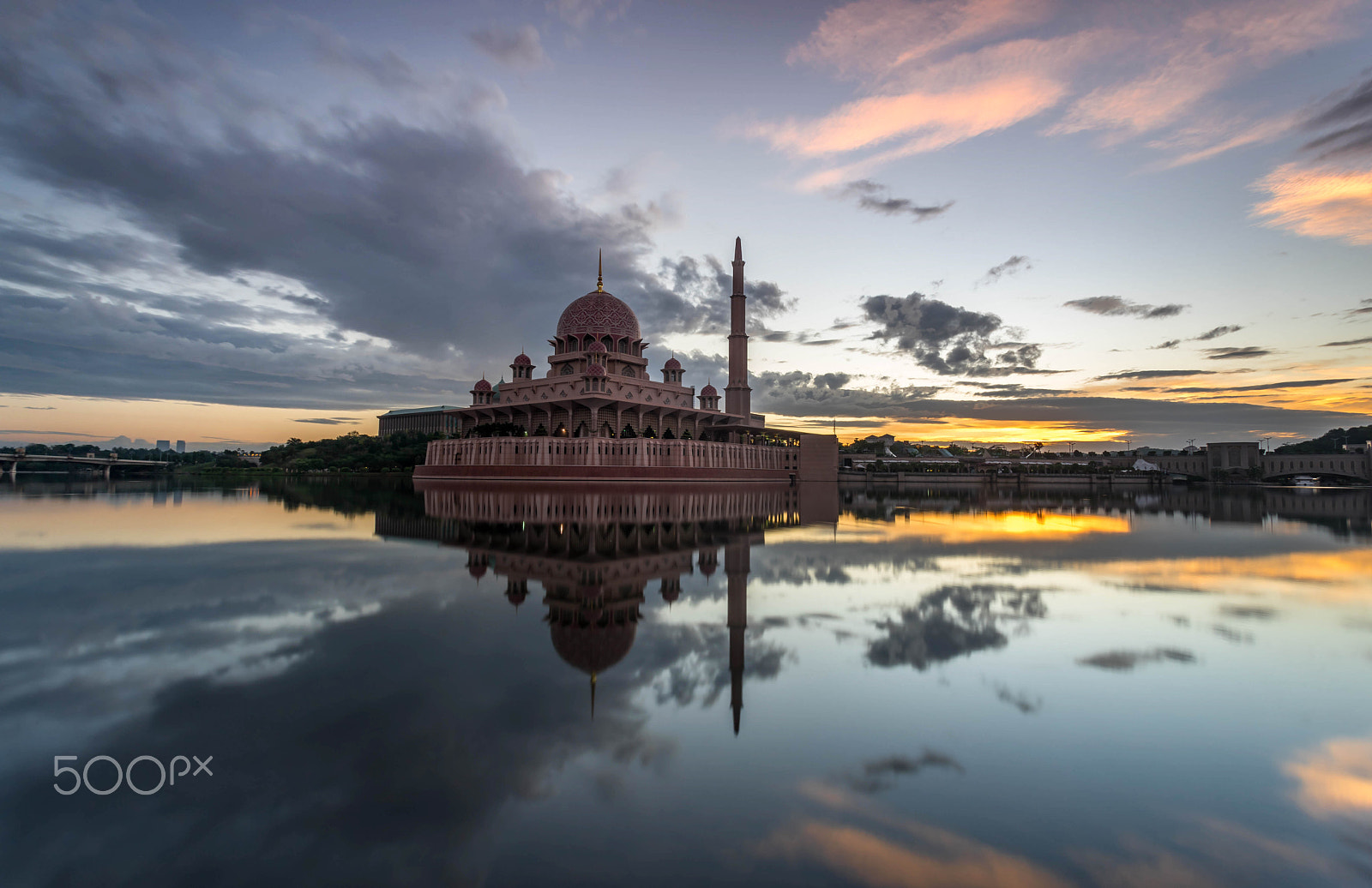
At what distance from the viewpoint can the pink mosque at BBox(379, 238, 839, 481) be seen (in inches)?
1877

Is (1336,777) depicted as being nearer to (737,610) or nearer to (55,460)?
(737,610)


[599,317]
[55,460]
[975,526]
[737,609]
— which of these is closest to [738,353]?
[599,317]

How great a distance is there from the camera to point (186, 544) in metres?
15.2

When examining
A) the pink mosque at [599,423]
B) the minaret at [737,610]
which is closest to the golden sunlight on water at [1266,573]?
the minaret at [737,610]

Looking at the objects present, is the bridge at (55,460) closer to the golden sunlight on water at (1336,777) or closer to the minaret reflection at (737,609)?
the minaret reflection at (737,609)

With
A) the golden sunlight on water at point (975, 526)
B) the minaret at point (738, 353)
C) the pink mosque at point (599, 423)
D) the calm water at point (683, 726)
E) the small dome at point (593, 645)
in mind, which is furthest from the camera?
the minaret at point (738, 353)

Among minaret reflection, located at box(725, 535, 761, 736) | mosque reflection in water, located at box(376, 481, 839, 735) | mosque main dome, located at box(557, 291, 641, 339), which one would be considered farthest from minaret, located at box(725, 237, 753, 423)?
minaret reflection, located at box(725, 535, 761, 736)

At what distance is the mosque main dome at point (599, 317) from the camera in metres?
55.5

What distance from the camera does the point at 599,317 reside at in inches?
2190

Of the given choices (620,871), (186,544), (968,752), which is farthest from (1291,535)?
(186,544)

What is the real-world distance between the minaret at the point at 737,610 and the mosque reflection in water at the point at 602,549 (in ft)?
0.05

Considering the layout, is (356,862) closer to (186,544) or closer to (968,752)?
(968,752)

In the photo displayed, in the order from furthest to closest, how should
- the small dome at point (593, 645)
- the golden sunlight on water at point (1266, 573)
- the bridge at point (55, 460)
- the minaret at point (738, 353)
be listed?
the bridge at point (55, 460)
the minaret at point (738, 353)
the golden sunlight on water at point (1266, 573)
the small dome at point (593, 645)

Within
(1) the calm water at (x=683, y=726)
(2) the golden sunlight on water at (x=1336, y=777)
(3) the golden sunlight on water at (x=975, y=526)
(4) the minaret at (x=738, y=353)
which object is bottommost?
(2) the golden sunlight on water at (x=1336, y=777)
